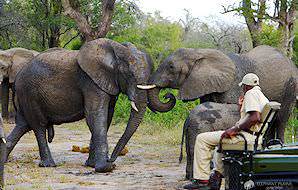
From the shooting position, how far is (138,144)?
1591cm

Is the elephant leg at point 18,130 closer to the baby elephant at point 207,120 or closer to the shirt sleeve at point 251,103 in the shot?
the baby elephant at point 207,120

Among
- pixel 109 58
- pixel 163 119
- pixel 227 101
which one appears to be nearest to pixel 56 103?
pixel 109 58

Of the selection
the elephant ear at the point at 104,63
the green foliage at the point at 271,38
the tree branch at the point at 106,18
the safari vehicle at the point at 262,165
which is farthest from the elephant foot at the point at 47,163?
the tree branch at the point at 106,18

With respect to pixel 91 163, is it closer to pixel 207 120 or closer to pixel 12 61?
pixel 207 120

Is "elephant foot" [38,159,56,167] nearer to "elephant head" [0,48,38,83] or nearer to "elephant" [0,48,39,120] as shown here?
"elephant" [0,48,39,120]

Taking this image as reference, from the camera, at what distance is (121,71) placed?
1148 cm

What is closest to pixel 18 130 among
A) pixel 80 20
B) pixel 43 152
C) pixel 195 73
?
pixel 43 152

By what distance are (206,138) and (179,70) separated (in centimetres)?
294

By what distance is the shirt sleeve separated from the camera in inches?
301

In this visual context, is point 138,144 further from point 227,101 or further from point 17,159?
point 227,101

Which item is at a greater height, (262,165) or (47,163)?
(262,165)

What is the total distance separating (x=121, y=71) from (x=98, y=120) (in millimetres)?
847

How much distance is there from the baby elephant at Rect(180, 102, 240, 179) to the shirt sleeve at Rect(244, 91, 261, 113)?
5.88 ft

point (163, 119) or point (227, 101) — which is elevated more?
point (227, 101)
